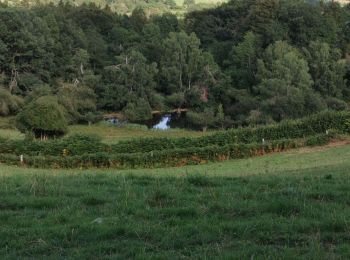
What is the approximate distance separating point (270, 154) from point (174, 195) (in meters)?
25.2

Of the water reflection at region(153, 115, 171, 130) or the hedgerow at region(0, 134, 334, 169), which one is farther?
the water reflection at region(153, 115, 171, 130)

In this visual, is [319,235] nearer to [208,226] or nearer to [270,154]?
[208,226]

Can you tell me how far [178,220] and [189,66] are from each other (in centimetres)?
7853

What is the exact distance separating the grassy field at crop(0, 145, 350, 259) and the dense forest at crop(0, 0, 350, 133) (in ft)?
187

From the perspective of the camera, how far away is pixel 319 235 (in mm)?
6996

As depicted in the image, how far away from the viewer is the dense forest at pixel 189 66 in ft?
238

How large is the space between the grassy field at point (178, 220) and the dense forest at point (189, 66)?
57.0 metres

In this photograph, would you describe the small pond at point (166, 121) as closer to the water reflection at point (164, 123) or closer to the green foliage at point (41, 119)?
the water reflection at point (164, 123)

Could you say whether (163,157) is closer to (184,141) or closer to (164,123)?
(184,141)

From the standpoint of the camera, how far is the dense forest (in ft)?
238

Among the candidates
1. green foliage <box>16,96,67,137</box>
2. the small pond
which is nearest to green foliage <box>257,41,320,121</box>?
the small pond

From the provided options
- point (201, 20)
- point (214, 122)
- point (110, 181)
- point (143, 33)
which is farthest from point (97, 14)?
point (110, 181)

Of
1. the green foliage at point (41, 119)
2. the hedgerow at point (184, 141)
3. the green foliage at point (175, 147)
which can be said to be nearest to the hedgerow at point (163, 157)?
the green foliage at point (175, 147)

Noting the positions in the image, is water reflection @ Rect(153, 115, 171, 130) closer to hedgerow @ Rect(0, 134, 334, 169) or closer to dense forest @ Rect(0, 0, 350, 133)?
dense forest @ Rect(0, 0, 350, 133)
